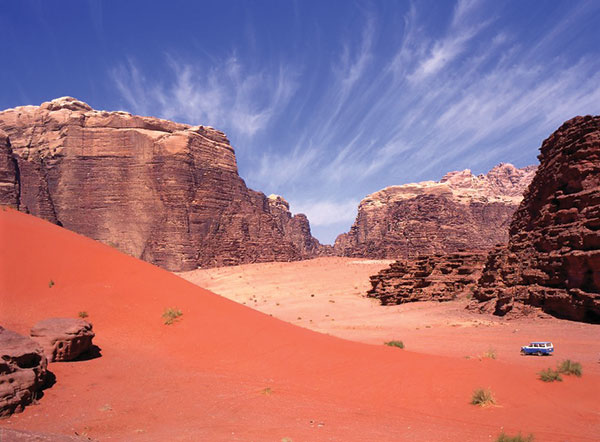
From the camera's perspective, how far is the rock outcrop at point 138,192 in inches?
2451

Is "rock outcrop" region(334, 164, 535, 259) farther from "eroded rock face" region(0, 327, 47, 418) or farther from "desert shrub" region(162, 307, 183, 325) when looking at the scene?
"eroded rock face" region(0, 327, 47, 418)

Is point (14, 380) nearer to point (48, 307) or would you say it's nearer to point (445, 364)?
point (48, 307)

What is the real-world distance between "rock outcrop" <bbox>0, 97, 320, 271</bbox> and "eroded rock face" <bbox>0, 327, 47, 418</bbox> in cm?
5480

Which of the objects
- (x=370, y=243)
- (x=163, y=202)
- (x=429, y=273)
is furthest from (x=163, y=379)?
(x=370, y=243)

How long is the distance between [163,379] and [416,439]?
4386 mm

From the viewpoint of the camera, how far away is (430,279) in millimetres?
31562

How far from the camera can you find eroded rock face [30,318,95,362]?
6.85 m

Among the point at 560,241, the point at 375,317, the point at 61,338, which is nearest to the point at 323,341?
the point at 61,338

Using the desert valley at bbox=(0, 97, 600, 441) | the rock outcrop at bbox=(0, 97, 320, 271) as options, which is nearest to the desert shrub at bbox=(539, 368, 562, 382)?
the desert valley at bbox=(0, 97, 600, 441)

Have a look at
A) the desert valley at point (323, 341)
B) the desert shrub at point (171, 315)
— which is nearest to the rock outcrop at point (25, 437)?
the desert valley at point (323, 341)

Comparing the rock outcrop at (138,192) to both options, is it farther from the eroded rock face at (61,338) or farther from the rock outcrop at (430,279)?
the eroded rock face at (61,338)

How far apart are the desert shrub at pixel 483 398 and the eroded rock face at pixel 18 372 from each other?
6.73 meters

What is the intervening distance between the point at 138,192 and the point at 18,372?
212 ft

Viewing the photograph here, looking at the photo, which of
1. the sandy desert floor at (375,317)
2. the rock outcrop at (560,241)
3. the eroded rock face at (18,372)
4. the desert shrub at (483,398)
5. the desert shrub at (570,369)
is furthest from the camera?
the rock outcrop at (560,241)
